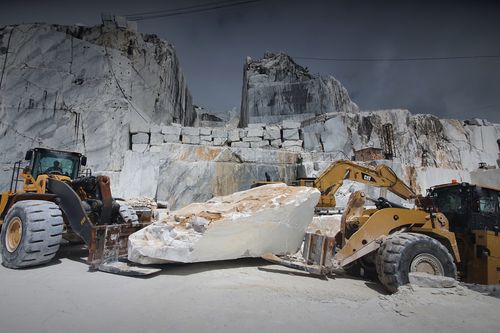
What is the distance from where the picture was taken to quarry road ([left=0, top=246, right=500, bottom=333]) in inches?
95.9

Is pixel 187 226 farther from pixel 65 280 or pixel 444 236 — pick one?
pixel 444 236

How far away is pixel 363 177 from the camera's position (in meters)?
6.52

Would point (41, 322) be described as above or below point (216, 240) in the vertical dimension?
below

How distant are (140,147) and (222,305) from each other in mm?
10716

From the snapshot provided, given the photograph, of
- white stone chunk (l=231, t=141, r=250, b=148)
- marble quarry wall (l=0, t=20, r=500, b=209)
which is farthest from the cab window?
white stone chunk (l=231, t=141, r=250, b=148)

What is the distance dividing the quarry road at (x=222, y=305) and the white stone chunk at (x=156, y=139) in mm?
8666

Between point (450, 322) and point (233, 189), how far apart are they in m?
9.43

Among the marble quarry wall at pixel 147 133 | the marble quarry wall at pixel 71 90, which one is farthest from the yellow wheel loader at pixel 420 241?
the marble quarry wall at pixel 71 90

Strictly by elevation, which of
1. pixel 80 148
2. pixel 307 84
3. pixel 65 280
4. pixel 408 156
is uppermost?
pixel 307 84

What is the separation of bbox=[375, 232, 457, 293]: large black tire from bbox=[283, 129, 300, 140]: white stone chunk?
9.67 meters

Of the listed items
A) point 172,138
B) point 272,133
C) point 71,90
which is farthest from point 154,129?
point 272,133

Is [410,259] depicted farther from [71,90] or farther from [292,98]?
[292,98]

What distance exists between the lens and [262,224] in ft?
15.2

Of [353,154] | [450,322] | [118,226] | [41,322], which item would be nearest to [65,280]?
[118,226]
